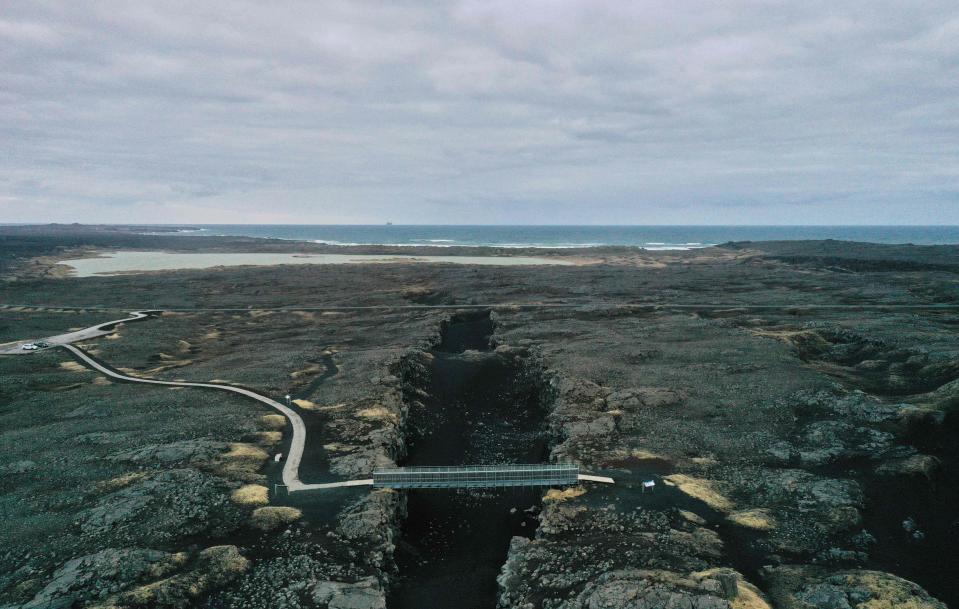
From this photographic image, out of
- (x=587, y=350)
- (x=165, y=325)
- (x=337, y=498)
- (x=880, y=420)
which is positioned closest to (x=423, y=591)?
(x=337, y=498)

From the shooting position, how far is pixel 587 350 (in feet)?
272

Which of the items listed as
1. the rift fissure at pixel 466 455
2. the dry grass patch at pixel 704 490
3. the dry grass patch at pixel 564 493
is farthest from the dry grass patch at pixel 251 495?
the dry grass patch at pixel 704 490

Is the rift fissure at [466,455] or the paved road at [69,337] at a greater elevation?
the paved road at [69,337]

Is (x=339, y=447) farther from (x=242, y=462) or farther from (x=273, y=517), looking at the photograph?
(x=273, y=517)

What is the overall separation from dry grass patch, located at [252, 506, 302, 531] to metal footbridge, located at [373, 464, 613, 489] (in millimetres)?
7027

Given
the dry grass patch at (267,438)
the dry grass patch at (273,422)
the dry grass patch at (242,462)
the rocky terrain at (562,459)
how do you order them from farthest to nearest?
the dry grass patch at (273,422) < the dry grass patch at (267,438) < the dry grass patch at (242,462) < the rocky terrain at (562,459)

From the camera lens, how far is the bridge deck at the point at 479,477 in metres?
43.8

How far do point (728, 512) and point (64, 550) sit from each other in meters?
48.2

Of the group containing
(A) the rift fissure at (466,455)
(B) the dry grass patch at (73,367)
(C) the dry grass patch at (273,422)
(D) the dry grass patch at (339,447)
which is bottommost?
(A) the rift fissure at (466,455)

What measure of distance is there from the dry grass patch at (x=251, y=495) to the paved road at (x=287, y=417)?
6.30 feet

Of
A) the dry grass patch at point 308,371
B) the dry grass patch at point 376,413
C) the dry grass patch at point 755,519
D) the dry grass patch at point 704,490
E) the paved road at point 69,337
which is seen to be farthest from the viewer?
the paved road at point 69,337

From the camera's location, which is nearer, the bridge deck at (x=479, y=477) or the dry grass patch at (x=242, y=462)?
the bridge deck at (x=479, y=477)

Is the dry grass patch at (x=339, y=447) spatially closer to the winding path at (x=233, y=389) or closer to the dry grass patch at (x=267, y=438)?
the winding path at (x=233, y=389)

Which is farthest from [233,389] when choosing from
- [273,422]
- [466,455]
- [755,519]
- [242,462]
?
[755,519]
